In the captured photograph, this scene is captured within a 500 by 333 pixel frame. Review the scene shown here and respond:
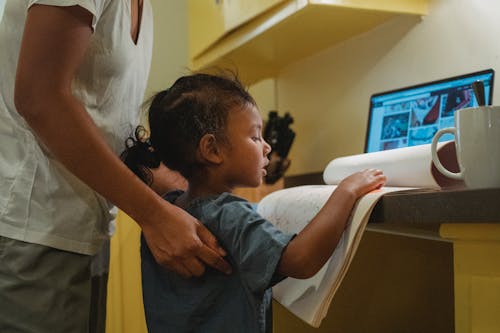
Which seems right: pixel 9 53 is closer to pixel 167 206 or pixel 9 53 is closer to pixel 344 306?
pixel 167 206

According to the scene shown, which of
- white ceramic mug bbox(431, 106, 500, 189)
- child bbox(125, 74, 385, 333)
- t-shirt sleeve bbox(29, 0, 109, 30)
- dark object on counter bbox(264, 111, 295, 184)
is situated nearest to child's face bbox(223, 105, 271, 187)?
child bbox(125, 74, 385, 333)

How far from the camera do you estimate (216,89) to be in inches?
37.4

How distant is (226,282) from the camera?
84 cm

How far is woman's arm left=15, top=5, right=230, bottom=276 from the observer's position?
0.73m

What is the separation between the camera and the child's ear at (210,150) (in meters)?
0.92

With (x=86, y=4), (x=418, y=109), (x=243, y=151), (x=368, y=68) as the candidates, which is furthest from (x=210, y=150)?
(x=368, y=68)

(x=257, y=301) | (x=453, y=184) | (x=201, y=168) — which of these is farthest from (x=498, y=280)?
(x=201, y=168)

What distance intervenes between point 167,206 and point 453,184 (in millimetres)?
383

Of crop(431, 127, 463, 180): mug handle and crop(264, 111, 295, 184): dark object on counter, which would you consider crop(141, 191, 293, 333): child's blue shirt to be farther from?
crop(264, 111, 295, 184): dark object on counter

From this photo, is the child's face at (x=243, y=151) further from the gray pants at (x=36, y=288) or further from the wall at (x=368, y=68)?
the wall at (x=368, y=68)

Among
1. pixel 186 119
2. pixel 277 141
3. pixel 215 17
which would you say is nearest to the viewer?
pixel 186 119

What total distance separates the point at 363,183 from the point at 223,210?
20 cm

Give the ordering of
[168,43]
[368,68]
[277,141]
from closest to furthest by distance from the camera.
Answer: [368,68] < [277,141] < [168,43]

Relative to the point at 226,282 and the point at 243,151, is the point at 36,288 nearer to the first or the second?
the point at 226,282
